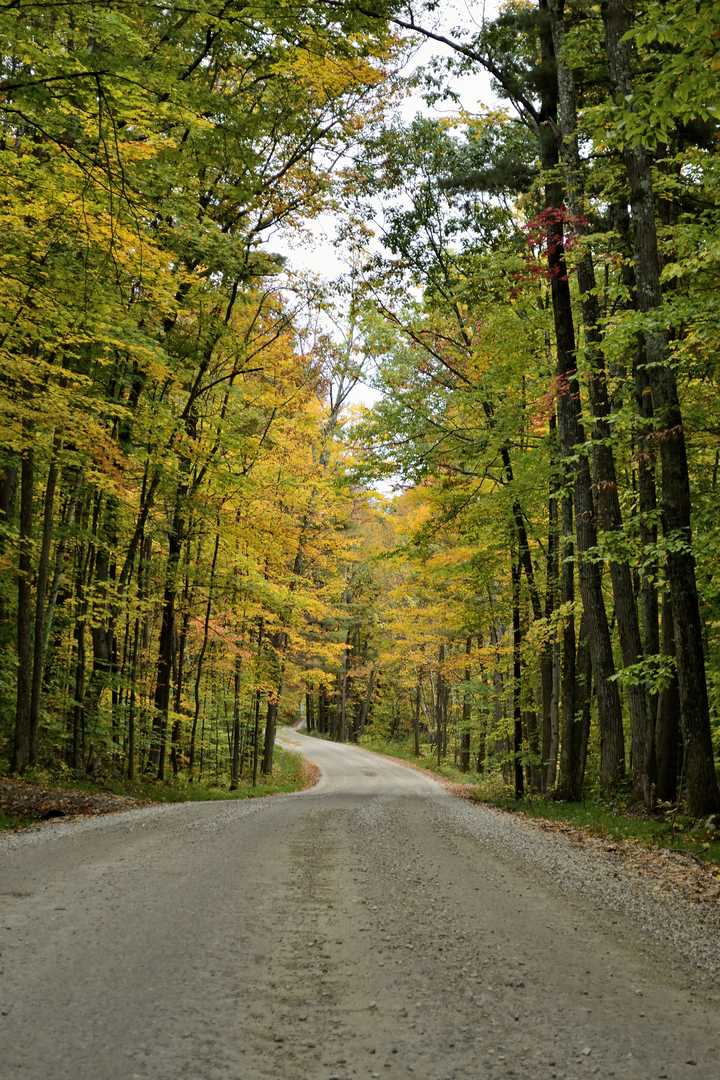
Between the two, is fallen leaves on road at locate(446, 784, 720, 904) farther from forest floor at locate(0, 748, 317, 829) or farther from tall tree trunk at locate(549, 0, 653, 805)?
forest floor at locate(0, 748, 317, 829)

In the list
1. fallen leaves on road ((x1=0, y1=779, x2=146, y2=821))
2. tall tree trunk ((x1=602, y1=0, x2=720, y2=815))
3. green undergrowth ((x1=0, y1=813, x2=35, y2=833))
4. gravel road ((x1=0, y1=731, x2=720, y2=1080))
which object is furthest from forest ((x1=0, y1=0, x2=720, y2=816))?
gravel road ((x1=0, y1=731, x2=720, y2=1080))

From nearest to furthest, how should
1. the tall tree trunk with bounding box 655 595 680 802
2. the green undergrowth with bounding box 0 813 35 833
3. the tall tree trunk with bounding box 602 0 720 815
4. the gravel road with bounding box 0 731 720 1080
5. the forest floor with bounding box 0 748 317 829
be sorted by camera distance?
the gravel road with bounding box 0 731 720 1080 → the green undergrowth with bounding box 0 813 35 833 → the tall tree trunk with bounding box 602 0 720 815 → the forest floor with bounding box 0 748 317 829 → the tall tree trunk with bounding box 655 595 680 802

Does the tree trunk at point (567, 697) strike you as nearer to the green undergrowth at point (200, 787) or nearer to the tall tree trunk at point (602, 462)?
the tall tree trunk at point (602, 462)

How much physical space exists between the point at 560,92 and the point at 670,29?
24.7 feet

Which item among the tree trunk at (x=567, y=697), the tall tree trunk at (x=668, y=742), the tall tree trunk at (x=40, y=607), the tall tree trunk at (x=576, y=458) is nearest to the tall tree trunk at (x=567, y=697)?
the tree trunk at (x=567, y=697)

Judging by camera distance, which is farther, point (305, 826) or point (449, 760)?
point (449, 760)

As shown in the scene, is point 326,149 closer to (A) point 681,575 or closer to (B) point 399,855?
(A) point 681,575

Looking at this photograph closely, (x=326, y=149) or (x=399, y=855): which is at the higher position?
(x=326, y=149)

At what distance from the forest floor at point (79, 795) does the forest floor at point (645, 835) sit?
6469 mm

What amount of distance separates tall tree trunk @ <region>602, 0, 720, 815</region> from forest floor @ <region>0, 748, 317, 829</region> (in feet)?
26.2

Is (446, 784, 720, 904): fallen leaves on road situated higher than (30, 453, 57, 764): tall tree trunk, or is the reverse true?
(30, 453, 57, 764): tall tree trunk

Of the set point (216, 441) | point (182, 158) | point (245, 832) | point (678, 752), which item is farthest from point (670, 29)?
point (216, 441)

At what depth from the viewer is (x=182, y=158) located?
10758mm

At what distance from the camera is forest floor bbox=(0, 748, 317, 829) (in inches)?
373
